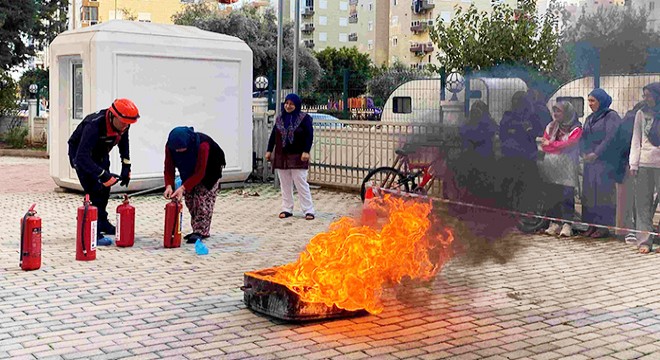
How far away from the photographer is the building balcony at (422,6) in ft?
241

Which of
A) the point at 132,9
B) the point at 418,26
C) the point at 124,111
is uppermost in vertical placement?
the point at 132,9

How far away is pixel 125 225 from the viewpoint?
9445 mm

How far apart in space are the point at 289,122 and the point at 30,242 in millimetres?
4931

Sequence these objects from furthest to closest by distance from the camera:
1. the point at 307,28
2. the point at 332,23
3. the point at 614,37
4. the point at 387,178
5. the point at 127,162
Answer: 1. the point at 307,28
2. the point at 332,23
3. the point at 387,178
4. the point at 127,162
5. the point at 614,37

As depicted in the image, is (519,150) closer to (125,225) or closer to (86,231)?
(86,231)

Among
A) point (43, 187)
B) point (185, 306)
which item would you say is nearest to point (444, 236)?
point (185, 306)

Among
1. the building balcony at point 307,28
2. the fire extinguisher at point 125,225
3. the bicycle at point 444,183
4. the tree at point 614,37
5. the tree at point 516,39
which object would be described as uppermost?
the building balcony at point 307,28

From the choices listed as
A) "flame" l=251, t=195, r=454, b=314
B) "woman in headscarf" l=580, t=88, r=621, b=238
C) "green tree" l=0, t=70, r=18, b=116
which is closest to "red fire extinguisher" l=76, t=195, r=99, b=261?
"flame" l=251, t=195, r=454, b=314

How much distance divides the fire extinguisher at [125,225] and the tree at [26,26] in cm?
2214

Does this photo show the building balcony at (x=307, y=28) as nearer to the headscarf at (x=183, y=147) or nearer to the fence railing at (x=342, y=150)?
the fence railing at (x=342, y=150)


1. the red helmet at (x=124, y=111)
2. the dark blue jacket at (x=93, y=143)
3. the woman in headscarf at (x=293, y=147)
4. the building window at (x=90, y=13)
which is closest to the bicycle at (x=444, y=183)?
the woman in headscarf at (x=293, y=147)

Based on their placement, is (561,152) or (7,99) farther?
(7,99)

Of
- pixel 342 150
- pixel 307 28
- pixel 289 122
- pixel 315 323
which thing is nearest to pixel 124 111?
pixel 289 122

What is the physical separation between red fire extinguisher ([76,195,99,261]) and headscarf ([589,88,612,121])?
5133 mm
